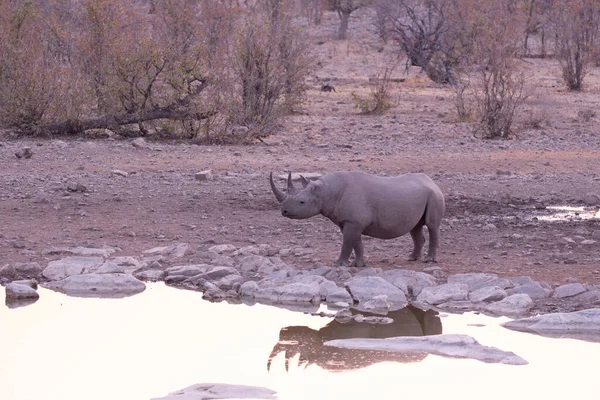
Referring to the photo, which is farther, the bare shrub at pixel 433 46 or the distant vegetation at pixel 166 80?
the bare shrub at pixel 433 46

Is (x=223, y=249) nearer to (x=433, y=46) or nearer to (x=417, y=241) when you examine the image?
(x=417, y=241)

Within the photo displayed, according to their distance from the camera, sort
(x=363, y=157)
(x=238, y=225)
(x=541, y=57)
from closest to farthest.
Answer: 1. (x=238, y=225)
2. (x=363, y=157)
3. (x=541, y=57)

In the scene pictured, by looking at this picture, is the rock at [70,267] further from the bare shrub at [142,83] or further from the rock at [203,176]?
the bare shrub at [142,83]

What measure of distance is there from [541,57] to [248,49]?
17747mm

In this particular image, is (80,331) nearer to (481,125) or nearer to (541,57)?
(481,125)

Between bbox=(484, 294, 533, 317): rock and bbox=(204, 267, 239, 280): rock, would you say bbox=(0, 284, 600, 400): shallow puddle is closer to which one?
bbox=(484, 294, 533, 317): rock

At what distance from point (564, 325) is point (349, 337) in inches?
60.7

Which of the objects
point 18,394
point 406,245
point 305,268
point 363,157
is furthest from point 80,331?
point 363,157

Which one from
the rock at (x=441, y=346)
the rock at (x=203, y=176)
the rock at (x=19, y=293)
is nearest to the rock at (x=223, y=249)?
the rock at (x=19, y=293)

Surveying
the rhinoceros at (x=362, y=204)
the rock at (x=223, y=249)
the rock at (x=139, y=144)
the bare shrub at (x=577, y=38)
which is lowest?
the rock at (x=223, y=249)

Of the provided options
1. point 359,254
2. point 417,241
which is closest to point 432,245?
point 417,241

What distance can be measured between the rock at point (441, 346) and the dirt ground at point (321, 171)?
196 centimetres

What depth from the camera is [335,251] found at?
33.3ft

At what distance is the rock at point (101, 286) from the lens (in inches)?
352
